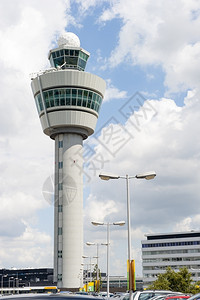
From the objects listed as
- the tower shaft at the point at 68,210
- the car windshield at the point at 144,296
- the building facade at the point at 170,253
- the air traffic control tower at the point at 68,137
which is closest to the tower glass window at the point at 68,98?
the air traffic control tower at the point at 68,137

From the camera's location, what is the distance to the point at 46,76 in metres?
85.6

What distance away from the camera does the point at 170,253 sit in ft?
471

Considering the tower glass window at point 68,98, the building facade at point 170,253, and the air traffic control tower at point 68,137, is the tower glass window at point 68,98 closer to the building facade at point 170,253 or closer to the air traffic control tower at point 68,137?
the air traffic control tower at point 68,137

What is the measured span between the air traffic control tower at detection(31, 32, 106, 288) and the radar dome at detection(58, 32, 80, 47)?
9.89m

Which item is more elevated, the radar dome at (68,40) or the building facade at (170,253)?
the radar dome at (68,40)

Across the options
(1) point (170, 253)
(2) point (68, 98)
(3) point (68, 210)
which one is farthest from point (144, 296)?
(1) point (170, 253)

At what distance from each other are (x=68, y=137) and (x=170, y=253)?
76.8 meters

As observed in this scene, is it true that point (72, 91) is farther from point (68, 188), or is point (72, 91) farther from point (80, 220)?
point (80, 220)

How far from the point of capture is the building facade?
140m

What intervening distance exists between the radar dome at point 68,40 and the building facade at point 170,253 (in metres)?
82.0

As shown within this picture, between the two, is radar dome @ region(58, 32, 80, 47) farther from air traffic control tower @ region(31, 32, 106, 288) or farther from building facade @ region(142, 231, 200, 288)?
building facade @ region(142, 231, 200, 288)

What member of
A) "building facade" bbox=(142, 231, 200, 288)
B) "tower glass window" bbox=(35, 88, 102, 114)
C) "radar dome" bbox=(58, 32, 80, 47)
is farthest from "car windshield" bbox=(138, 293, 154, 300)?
"building facade" bbox=(142, 231, 200, 288)

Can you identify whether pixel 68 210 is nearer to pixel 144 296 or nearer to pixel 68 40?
pixel 68 40

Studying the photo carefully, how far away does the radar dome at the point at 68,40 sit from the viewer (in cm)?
9381
